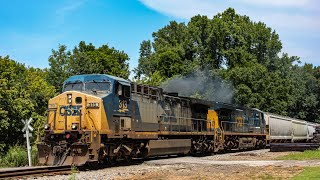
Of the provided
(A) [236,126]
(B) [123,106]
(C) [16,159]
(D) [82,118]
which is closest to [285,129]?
(A) [236,126]

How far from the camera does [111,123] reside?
53.3 feet

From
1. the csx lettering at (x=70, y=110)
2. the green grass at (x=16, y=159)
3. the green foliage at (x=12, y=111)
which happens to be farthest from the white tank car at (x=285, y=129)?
the csx lettering at (x=70, y=110)

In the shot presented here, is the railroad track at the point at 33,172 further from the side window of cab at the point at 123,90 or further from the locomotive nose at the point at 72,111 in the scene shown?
the side window of cab at the point at 123,90

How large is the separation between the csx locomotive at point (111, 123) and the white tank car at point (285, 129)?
1439 centimetres

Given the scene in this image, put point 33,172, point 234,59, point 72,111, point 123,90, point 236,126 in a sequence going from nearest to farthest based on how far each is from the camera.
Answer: point 33,172 < point 72,111 < point 123,90 < point 236,126 < point 234,59

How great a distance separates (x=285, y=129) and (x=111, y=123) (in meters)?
27.5

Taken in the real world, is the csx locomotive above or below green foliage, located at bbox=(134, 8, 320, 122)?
below

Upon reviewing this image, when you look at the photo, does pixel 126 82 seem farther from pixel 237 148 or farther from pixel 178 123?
pixel 237 148

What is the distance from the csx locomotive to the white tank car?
47.2 ft

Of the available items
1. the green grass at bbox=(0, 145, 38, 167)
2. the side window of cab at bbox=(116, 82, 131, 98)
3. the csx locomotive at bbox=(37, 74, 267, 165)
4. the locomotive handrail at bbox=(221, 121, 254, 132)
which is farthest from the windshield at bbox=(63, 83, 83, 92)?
the locomotive handrail at bbox=(221, 121, 254, 132)

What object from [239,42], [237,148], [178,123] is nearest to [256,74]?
[239,42]

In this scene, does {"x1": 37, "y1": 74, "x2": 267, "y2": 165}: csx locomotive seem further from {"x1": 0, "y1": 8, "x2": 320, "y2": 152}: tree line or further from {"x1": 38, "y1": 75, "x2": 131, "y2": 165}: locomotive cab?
{"x1": 0, "y1": 8, "x2": 320, "y2": 152}: tree line

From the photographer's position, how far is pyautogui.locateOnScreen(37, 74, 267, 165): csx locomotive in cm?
1543

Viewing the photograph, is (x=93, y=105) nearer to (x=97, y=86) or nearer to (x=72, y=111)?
(x=72, y=111)
